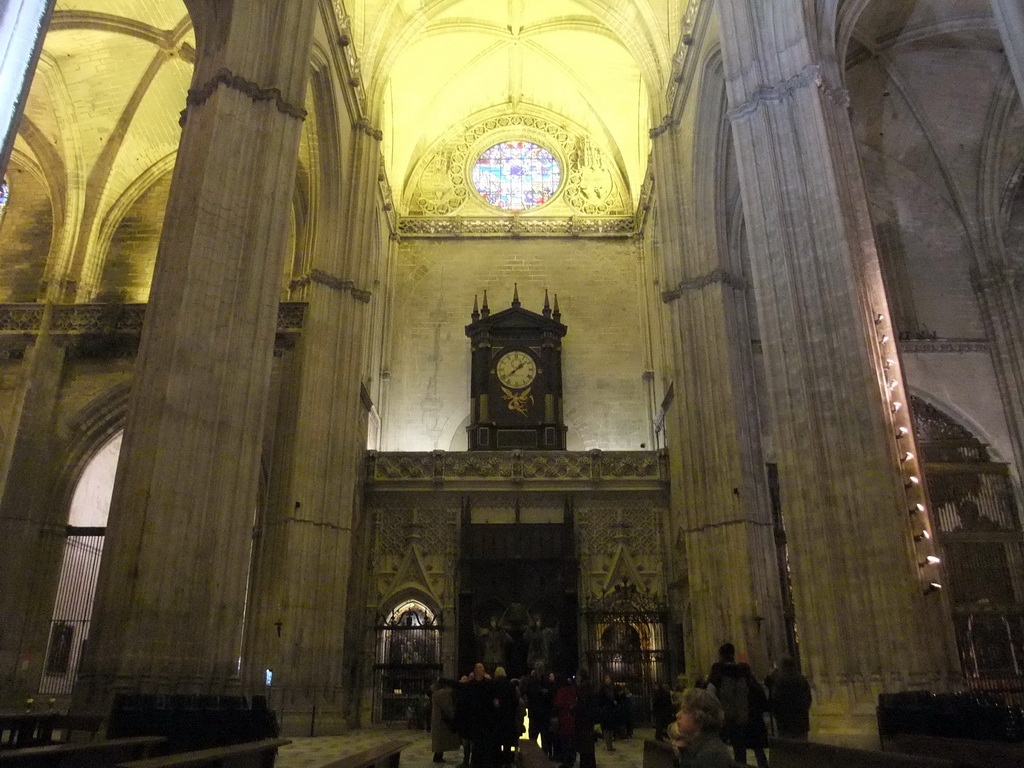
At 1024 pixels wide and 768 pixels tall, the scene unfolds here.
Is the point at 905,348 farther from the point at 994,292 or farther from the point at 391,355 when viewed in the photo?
the point at 391,355

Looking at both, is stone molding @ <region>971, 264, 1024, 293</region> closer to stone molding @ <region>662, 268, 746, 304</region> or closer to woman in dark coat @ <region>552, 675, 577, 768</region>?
stone molding @ <region>662, 268, 746, 304</region>

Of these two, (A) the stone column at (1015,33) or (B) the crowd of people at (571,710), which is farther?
(A) the stone column at (1015,33)

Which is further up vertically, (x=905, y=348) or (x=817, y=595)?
(x=905, y=348)

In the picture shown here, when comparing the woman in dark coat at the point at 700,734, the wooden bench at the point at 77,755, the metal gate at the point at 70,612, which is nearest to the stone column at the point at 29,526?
the metal gate at the point at 70,612

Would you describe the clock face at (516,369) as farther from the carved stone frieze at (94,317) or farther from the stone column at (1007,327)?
the stone column at (1007,327)

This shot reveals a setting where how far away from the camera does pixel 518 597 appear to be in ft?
60.1

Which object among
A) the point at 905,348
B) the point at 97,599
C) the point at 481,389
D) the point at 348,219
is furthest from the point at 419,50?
the point at 97,599

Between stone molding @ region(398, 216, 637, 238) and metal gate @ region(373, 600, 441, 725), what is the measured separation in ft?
37.9

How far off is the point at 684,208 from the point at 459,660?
10989 mm

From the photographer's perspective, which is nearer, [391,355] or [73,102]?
[73,102]

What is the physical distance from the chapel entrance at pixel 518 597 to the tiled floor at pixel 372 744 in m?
2.62

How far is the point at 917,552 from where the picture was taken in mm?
9172

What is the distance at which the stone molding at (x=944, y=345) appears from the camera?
18.4 metres

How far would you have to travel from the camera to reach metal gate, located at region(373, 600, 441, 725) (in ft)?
57.1
